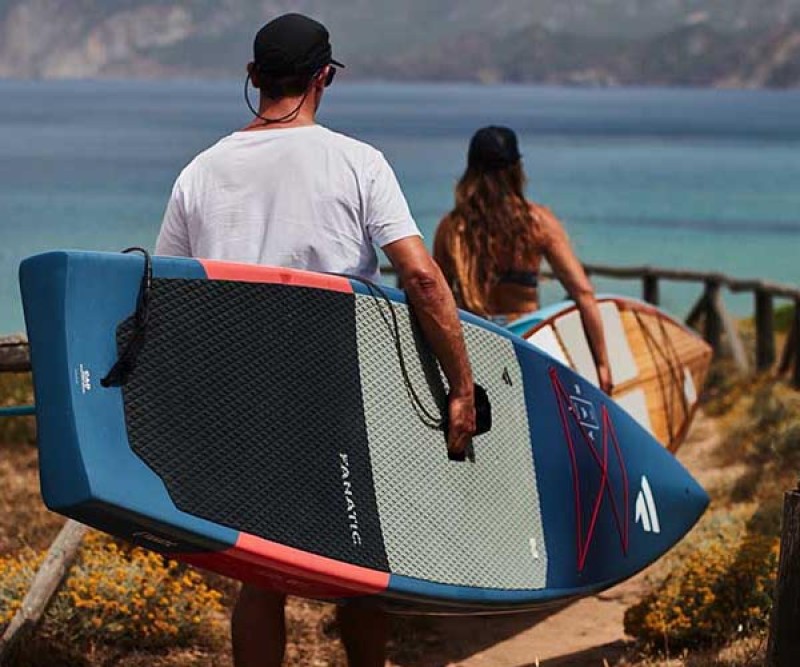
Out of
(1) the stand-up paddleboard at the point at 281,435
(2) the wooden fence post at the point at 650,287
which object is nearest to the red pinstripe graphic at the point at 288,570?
(1) the stand-up paddleboard at the point at 281,435

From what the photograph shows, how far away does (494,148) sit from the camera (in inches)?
255

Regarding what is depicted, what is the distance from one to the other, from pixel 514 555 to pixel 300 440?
100 centimetres

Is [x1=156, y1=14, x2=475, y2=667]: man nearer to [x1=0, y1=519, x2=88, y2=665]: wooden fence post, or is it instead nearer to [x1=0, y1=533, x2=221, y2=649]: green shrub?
[x1=0, y1=519, x2=88, y2=665]: wooden fence post

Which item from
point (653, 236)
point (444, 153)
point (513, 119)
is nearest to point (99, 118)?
point (513, 119)

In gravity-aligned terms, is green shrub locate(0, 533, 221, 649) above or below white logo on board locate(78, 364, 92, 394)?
below

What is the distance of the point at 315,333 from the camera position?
440 cm

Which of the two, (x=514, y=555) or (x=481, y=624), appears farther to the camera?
(x=481, y=624)

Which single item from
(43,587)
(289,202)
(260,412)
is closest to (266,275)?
(289,202)

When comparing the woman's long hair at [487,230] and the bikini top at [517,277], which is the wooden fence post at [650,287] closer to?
the bikini top at [517,277]

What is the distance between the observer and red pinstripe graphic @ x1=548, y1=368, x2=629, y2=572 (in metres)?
5.47

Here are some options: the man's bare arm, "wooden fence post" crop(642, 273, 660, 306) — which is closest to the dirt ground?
the man's bare arm

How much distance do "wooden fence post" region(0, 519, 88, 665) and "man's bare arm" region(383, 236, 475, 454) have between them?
1.61m

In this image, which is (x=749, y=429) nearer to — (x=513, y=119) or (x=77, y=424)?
(x=77, y=424)

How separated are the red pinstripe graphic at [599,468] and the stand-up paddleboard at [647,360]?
1.23m
